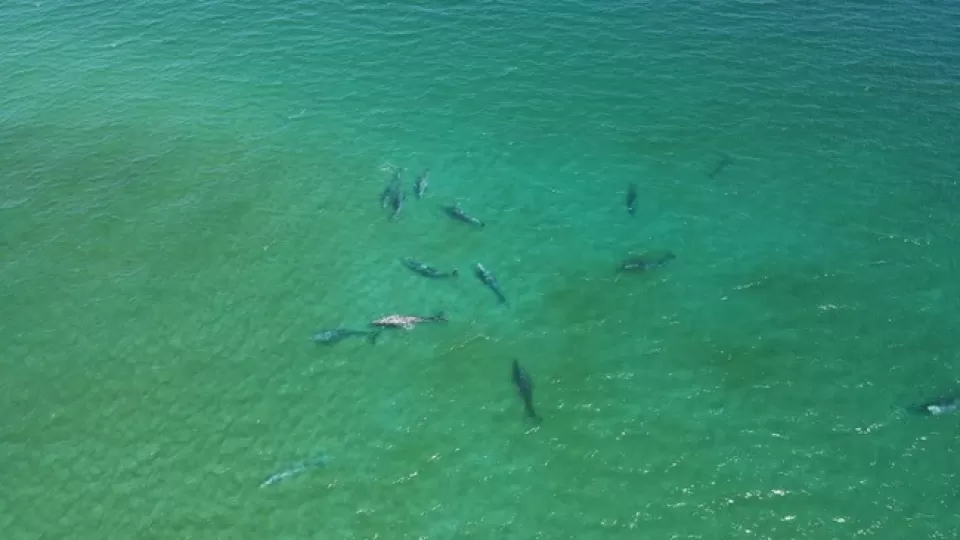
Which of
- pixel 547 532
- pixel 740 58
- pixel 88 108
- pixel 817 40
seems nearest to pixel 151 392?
pixel 547 532

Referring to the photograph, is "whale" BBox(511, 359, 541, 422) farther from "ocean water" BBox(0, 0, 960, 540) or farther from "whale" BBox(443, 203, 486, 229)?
"whale" BBox(443, 203, 486, 229)

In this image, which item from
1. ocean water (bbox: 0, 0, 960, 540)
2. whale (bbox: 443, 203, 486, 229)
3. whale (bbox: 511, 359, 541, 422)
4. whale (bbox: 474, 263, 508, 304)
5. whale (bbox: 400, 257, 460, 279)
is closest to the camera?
ocean water (bbox: 0, 0, 960, 540)

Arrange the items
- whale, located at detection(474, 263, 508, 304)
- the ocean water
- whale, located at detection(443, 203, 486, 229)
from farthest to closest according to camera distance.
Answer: whale, located at detection(443, 203, 486, 229)
whale, located at detection(474, 263, 508, 304)
the ocean water

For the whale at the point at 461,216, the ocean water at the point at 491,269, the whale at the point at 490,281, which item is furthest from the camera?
the whale at the point at 461,216

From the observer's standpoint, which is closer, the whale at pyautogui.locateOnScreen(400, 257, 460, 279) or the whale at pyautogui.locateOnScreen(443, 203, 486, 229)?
the whale at pyautogui.locateOnScreen(400, 257, 460, 279)

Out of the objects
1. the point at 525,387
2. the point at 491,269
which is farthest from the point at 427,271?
the point at 525,387

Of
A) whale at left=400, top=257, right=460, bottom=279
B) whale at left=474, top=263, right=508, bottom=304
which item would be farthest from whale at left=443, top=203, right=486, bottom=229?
whale at left=400, top=257, right=460, bottom=279

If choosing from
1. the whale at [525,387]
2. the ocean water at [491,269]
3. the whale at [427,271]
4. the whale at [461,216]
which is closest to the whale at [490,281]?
the ocean water at [491,269]

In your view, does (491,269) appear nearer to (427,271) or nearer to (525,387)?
(427,271)

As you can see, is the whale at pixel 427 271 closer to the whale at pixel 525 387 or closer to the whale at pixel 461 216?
the whale at pixel 461 216
